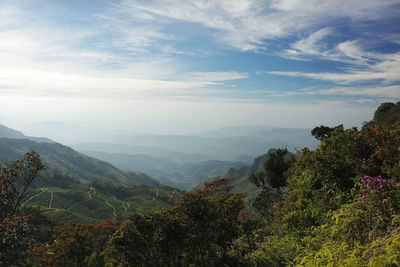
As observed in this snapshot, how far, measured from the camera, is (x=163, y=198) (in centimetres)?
15625

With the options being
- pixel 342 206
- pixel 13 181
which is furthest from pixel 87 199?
pixel 342 206

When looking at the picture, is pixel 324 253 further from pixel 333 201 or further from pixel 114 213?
pixel 114 213

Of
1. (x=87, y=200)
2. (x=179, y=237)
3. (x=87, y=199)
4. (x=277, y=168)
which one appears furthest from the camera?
(x=87, y=199)

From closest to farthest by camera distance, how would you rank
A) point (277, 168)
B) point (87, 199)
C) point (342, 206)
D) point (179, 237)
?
point (342, 206)
point (179, 237)
point (277, 168)
point (87, 199)

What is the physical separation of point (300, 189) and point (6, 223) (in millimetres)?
13617

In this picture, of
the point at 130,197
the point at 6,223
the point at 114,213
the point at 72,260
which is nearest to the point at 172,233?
the point at 6,223

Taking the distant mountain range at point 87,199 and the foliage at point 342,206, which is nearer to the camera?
the foliage at point 342,206

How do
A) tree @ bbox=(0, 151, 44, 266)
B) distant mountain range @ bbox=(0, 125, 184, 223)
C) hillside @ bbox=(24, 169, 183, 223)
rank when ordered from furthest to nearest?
distant mountain range @ bbox=(0, 125, 184, 223) → hillside @ bbox=(24, 169, 183, 223) → tree @ bbox=(0, 151, 44, 266)

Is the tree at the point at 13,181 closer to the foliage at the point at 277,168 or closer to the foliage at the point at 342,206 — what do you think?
the foliage at the point at 342,206

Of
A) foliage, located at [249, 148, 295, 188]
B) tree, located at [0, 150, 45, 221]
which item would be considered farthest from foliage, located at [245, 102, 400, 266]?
foliage, located at [249, 148, 295, 188]

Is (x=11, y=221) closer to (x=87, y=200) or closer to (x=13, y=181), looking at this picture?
(x=13, y=181)

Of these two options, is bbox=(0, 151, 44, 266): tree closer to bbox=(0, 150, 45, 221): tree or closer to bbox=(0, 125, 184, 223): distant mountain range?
bbox=(0, 150, 45, 221): tree

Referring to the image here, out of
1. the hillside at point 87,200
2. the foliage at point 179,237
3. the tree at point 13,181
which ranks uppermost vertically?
the tree at point 13,181

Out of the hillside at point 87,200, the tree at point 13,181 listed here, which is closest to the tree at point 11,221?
the tree at point 13,181
